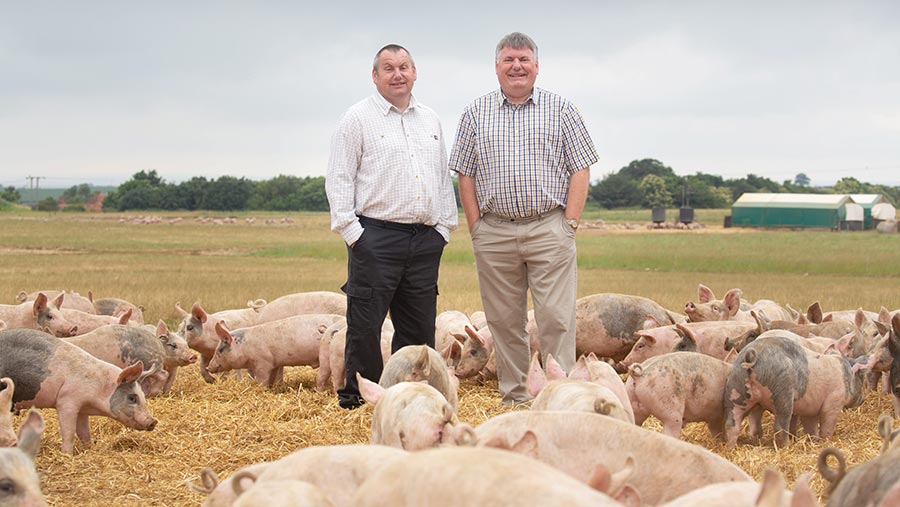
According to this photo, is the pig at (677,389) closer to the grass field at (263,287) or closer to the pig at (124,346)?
the grass field at (263,287)

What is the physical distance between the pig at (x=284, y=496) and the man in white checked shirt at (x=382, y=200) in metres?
4.52

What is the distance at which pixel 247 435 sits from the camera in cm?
711

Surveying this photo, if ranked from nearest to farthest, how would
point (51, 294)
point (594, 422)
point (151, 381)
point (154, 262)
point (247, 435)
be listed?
point (594, 422)
point (247, 435)
point (151, 381)
point (51, 294)
point (154, 262)

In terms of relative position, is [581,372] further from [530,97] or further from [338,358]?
[338,358]

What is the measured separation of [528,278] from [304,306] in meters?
3.88

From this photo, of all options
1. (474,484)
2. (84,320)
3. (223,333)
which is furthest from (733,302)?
(474,484)

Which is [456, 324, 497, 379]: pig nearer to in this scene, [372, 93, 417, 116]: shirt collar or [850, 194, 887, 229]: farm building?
[372, 93, 417, 116]: shirt collar

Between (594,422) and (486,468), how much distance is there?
1.32 metres

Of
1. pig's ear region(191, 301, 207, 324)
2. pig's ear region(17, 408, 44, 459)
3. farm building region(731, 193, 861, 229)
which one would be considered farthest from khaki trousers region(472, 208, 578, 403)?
farm building region(731, 193, 861, 229)

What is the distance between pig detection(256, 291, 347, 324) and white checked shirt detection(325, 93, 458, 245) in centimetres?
353

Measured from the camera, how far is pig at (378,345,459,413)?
612cm

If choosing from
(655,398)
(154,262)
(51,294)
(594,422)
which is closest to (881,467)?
(594,422)

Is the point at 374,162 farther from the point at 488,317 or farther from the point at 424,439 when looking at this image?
the point at 424,439

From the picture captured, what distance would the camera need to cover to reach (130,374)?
6848 millimetres
